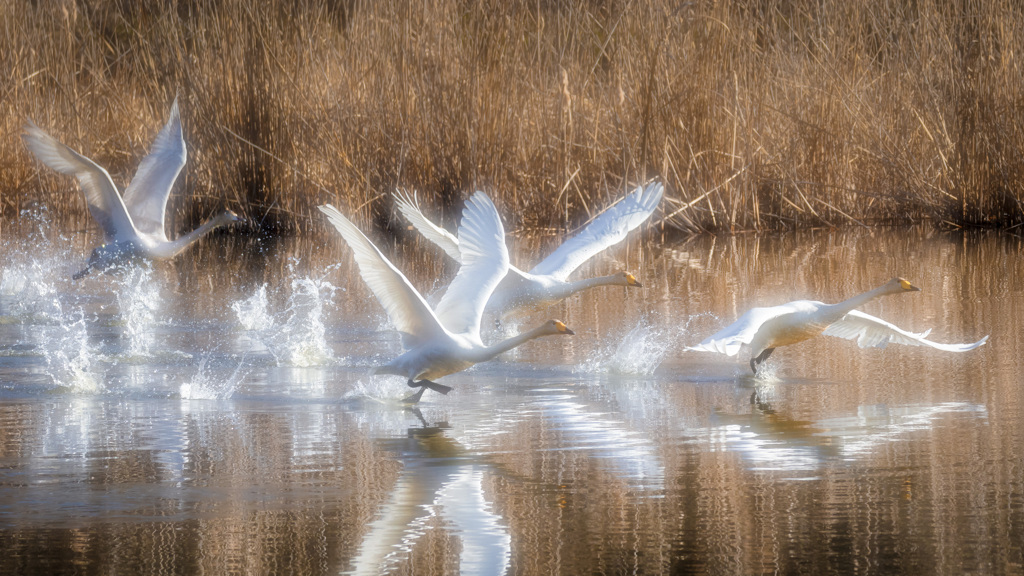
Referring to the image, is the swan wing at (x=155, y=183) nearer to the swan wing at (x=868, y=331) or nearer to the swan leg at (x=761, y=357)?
the swan leg at (x=761, y=357)

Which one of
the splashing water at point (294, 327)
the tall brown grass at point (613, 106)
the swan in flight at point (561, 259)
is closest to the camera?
the splashing water at point (294, 327)

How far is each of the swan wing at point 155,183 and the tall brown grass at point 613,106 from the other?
10.4 ft

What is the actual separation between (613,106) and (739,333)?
813cm

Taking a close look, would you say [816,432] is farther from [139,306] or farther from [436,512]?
[139,306]

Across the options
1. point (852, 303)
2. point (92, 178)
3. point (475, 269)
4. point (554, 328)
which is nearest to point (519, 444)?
point (554, 328)

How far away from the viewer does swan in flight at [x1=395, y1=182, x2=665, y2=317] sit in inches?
379

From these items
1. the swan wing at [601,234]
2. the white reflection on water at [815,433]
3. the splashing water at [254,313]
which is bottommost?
the white reflection on water at [815,433]

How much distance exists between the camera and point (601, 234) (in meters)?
10.4

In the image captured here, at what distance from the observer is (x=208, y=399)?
7.62 metres

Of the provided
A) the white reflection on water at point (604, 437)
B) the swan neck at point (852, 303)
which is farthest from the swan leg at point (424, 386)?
the swan neck at point (852, 303)

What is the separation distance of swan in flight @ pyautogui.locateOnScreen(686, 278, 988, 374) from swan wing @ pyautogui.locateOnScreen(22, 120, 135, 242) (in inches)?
218

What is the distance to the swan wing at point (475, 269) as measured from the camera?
777 cm

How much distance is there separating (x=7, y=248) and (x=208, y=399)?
8.16 meters

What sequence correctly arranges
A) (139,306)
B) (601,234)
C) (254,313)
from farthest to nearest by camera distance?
(139,306)
(254,313)
(601,234)
